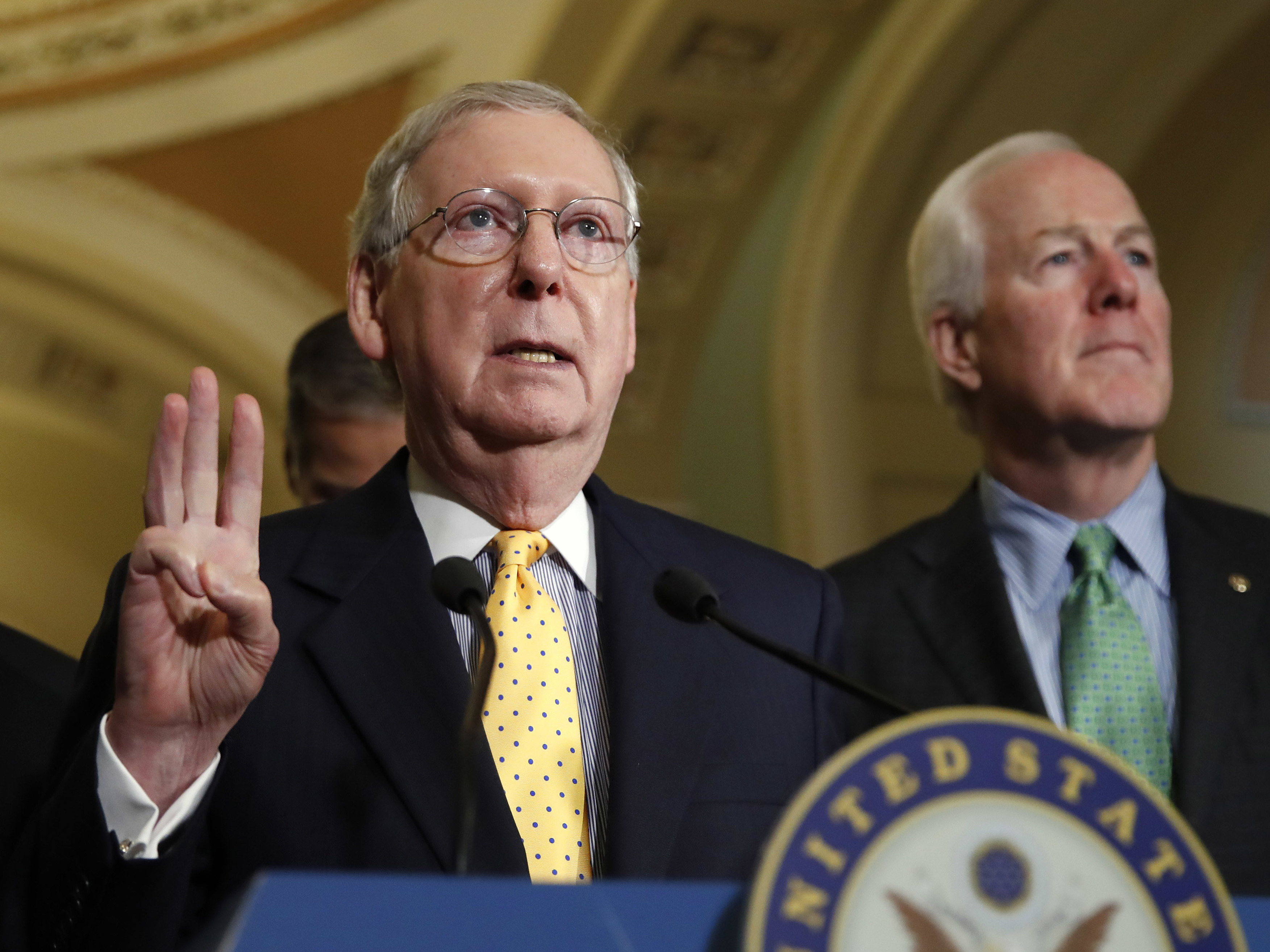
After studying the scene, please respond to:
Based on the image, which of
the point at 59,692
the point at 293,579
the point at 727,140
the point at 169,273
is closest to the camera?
the point at 293,579

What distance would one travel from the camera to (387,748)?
1600mm

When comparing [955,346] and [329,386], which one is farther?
[329,386]

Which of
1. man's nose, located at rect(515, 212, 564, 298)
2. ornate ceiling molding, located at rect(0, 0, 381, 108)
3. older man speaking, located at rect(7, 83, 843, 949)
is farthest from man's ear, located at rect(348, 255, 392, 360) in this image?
ornate ceiling molding, located at rect(0, 0, 381, 108)

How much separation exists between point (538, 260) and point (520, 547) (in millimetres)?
343

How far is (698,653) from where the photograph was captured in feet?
5.97

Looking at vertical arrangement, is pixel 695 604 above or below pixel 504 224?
below

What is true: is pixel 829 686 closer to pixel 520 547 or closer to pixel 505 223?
pixel 520 547

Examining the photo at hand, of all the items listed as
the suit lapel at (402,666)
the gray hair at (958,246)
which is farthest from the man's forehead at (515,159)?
the gray hair at (958,246)

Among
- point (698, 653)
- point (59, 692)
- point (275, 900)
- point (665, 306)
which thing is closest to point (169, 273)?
point (665, 306)

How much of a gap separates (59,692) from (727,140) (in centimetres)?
536

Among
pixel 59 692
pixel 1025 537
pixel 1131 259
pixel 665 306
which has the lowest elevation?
pixel 59 692

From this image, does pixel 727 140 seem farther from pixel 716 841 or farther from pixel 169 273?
pixel 716 841

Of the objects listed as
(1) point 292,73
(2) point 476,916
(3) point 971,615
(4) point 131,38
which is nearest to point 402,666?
(2) point 476,916

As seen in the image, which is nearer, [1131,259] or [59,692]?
[59,692]
